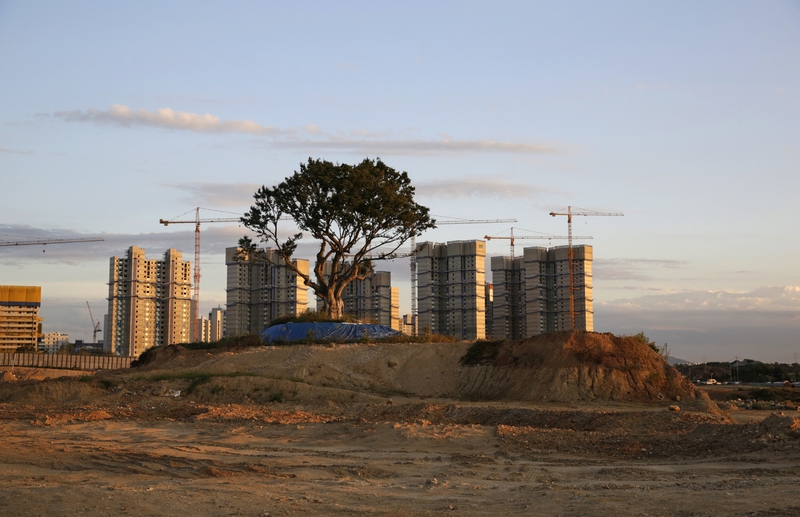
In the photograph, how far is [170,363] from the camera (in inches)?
1288

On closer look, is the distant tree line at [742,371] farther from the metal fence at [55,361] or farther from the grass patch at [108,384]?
the grass patch at [108,384]

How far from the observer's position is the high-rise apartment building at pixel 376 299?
11019 centimetres

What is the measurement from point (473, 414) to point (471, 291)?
A: 79.1m

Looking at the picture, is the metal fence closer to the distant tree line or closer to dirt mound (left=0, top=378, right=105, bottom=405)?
dirt mound (left=0, top=378, right=105, bottom=405)

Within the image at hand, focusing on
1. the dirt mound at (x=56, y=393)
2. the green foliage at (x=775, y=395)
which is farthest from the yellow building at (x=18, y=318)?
the green foliage at (x=775, y=395)

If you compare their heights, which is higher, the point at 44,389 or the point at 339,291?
the point at 339,291

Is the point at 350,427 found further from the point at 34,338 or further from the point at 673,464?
the point at 34,338

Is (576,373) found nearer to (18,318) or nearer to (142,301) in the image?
(142,301)

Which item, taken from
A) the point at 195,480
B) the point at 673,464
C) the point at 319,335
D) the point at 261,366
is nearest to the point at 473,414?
the point at 673,464

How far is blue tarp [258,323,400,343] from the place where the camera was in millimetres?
35188

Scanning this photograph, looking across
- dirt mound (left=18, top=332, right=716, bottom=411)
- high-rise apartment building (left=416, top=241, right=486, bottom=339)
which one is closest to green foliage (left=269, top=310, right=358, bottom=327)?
dirt mound (left=18, top=332, right=716, bottom=411)

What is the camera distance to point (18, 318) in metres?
111

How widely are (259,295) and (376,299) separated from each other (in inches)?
811

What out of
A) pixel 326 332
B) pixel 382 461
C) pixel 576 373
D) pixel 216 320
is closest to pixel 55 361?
pixel 326 332
